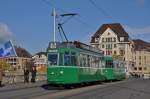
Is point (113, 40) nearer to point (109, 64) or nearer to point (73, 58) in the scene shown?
point (109, 64)

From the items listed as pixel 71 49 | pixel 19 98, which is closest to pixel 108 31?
pixel 71 49

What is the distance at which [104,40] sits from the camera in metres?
150

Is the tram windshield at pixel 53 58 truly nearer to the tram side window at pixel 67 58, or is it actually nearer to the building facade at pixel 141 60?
the tram side window at pixel 67 58

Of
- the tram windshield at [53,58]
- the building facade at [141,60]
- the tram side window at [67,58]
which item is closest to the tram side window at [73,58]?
the tram side window at [67,58]

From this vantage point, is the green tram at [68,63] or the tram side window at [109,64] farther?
the tram side window at [109,64]

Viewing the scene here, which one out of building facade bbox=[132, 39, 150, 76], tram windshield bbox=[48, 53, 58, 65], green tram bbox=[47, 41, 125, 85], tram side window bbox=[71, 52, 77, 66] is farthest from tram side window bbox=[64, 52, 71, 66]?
building facade bbox=[132, 39, 150, 76]

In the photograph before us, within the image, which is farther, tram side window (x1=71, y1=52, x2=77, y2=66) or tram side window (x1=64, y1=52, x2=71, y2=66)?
tram side window (x1=71, y1=52, x2=77, y2=66)

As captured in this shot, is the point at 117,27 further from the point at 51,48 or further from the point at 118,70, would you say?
the point at 51,48

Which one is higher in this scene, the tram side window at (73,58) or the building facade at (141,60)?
the building facade at (141,60)

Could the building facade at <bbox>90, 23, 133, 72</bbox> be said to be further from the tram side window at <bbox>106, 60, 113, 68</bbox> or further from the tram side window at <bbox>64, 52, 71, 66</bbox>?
the tram side window at <bbox>64, 52, 71, 66</bbox>

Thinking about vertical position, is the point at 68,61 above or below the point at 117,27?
below

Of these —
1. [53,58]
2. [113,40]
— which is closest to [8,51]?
[53,58]

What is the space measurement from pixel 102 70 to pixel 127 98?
18.7 m

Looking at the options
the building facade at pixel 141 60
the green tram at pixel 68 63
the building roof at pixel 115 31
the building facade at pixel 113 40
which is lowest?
the green tram at pixel 68 63
